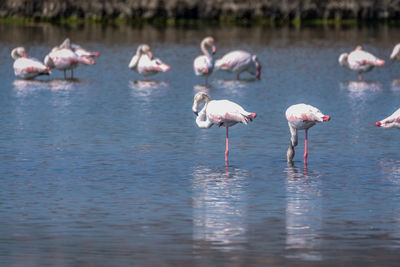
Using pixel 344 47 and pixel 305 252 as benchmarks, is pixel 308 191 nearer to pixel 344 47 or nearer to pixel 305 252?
pixel 305 252

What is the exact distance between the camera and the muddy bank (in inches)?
2146

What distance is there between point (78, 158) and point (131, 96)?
8.15 meters

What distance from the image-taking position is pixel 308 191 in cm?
1257

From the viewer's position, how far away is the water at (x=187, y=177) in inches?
388

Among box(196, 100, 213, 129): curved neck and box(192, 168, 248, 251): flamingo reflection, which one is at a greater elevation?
box(196, 100, 213, 129): curved neck

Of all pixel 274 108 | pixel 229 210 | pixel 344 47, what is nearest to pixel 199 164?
pixel 229 210

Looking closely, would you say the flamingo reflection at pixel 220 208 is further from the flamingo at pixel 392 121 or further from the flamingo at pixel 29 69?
the flamingo at pixel 29 69

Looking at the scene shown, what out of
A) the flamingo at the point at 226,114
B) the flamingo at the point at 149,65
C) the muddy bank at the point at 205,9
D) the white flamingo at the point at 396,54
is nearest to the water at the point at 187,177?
the flamingo at the point at 149,65

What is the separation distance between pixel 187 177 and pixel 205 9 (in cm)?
4278

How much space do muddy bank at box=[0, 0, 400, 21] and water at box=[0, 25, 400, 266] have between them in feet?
92.0

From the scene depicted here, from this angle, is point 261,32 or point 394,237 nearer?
point 394,237

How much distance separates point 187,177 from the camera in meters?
13.5

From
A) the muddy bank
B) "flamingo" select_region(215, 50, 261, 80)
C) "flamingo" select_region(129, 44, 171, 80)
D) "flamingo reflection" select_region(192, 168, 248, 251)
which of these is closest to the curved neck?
"flamingo reflection" select_region(192, 168, 248, 251)

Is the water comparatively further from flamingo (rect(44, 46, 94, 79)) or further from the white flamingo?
the white flamingo
